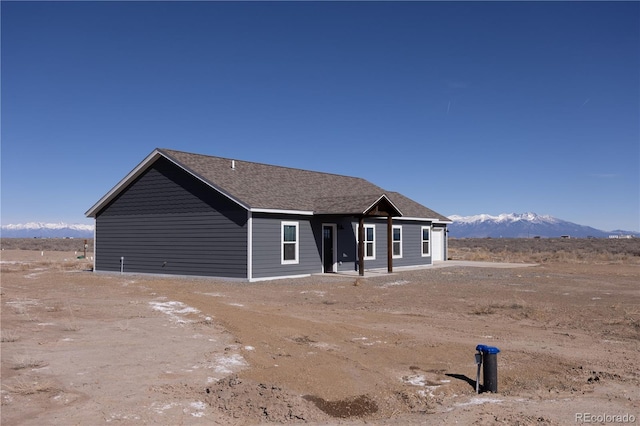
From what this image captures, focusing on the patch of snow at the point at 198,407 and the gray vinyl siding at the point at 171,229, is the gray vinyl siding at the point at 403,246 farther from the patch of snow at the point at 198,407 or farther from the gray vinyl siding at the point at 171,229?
the patch of snow at the point at 198,407

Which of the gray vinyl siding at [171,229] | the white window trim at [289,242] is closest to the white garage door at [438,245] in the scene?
the white window trim at [289,242]

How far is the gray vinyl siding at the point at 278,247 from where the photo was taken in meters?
22.1

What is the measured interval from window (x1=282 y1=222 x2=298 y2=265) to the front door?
216 cm

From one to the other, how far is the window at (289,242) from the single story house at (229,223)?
0.04 meters

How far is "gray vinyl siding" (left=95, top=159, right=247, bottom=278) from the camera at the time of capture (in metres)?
22.4

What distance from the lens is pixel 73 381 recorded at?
7.54 meters

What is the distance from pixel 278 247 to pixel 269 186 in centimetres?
374

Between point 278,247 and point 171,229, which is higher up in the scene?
point 171,229

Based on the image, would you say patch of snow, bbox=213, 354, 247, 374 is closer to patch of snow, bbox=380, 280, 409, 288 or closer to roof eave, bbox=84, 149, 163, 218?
patch of snow, bbox=380, 280, 409, 288

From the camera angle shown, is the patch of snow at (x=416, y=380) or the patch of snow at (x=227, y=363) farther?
the patch of snow at (x=227, y=363)

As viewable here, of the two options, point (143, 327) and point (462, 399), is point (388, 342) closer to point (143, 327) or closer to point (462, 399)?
point (462, 399)

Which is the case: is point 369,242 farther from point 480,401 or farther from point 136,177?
point 480,401

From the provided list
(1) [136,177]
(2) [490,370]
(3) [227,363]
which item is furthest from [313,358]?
(1) [136,177]

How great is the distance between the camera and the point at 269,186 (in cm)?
2567
